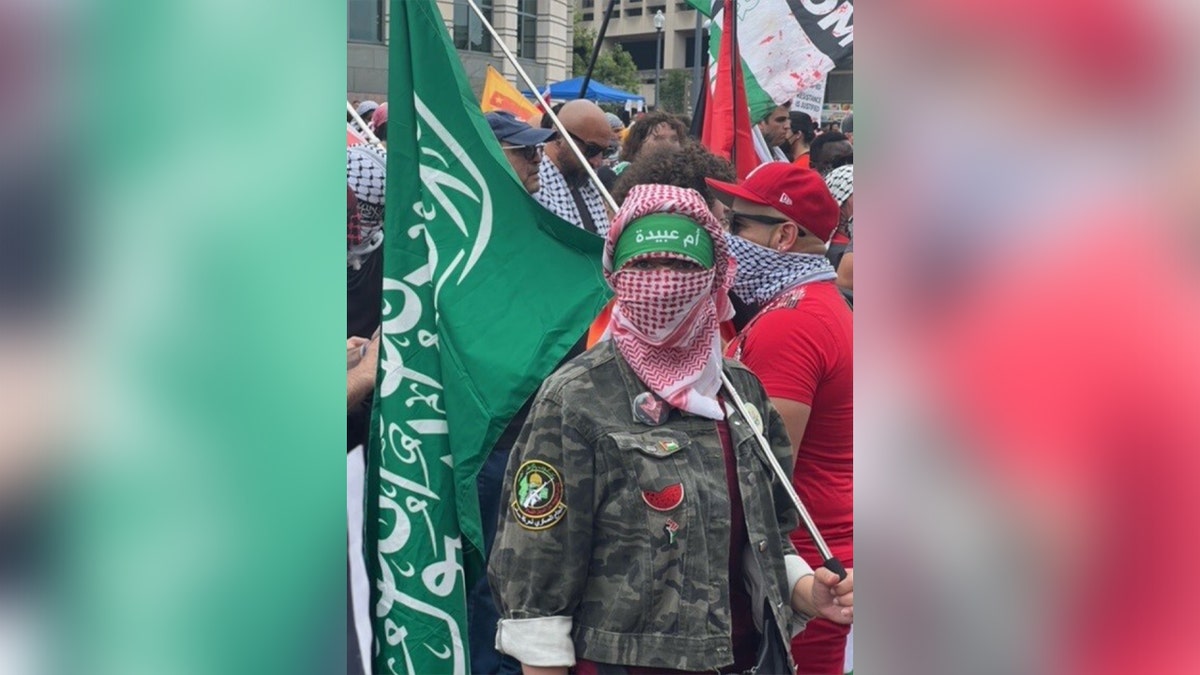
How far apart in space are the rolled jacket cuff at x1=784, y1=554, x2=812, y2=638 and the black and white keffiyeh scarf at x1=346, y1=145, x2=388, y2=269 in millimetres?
1922

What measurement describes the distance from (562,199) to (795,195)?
4.69 feet

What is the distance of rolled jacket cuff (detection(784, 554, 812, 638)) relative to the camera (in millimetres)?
2790

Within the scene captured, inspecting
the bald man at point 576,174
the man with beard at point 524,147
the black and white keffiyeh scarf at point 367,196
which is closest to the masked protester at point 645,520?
the black and white keffiyeh scarf at point 367,196

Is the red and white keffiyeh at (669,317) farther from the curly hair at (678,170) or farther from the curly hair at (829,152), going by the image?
the curly hair at (829,152)

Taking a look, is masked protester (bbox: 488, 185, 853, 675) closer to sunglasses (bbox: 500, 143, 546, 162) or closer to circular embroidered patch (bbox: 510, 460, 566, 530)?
circular embroidered patch (bbox: 510, 460, 566, 530)

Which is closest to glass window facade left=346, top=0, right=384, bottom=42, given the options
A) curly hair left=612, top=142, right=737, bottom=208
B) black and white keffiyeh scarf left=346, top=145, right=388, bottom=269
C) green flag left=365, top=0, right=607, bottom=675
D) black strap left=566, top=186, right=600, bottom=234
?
black strap left=566, top=186, right=600, bottom=234

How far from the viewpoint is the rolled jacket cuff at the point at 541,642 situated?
249 cm

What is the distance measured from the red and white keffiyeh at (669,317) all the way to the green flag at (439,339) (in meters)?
0.64
